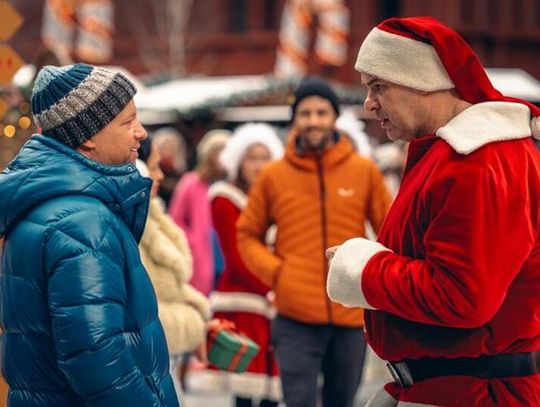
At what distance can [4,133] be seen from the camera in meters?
6.68

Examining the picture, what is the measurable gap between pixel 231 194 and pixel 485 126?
497 centimetres

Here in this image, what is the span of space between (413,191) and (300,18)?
29.5 metres

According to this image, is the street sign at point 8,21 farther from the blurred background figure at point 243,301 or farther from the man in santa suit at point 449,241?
the man in santa suit at point 449,241

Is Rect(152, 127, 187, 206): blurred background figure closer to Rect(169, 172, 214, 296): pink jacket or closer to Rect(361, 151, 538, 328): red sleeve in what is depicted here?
Rect(169, 172, 214, 296): pink jacket

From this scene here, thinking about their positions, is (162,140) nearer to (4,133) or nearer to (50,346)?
(4,133)

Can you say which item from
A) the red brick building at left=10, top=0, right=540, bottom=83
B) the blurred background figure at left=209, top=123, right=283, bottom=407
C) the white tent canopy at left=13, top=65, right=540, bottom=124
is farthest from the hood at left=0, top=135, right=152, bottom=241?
the red brick building at left=10, top=0, right=540, bottom=83

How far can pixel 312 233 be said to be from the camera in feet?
22.4

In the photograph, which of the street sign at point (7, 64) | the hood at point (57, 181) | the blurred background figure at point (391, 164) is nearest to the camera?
the hood at point (57, 181)

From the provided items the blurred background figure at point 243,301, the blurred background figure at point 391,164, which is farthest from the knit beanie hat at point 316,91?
the blurred background figure at point 391,164

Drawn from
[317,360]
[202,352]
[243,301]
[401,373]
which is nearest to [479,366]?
[401,373]

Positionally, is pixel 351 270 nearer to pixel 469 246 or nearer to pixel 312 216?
pixel 469 246

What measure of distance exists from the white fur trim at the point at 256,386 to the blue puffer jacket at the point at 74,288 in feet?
12.9

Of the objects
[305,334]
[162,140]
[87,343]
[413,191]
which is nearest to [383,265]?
[413,191]

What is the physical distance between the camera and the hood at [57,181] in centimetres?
394
